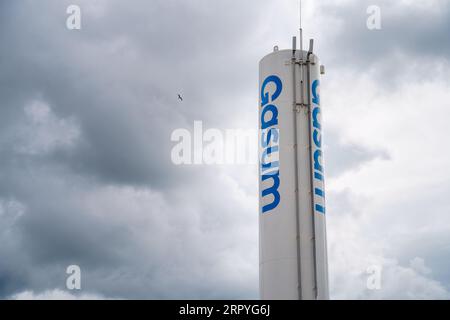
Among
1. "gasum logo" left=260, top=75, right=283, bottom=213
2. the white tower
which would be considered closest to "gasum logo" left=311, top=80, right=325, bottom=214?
the white tower

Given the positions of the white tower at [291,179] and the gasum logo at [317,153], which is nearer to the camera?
the white tower at [291,179]

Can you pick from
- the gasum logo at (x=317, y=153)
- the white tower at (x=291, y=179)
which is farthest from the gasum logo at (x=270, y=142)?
the gasum logo at (x=317, y=153)

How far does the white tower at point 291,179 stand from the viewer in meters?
29.1

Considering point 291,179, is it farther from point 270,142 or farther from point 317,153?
point 270,142

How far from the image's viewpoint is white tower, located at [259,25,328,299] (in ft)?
95.5

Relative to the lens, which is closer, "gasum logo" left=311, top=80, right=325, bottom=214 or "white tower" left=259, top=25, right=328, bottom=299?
"white tower" left=259, top=25, right=328, bottom=299

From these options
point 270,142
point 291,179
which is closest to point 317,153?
point 291,179

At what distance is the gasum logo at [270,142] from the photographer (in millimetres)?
30297

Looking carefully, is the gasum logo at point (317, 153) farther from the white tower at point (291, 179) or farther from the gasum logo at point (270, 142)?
the gasum logo at point (270, 142)

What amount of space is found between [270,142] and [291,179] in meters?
2.30

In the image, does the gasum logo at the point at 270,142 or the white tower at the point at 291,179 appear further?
the gasum logo at the point at 270,142

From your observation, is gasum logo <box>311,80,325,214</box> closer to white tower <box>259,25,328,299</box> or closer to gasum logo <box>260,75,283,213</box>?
white tower <box>259,25,328,299</box>
